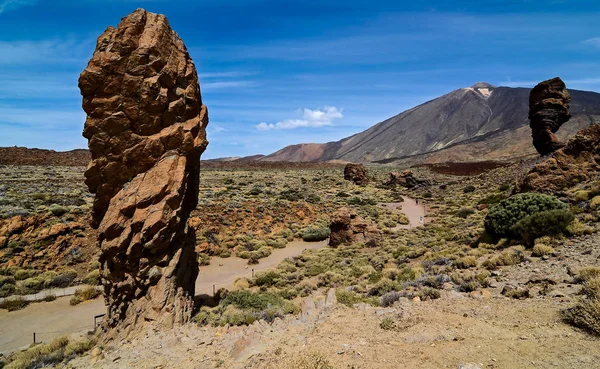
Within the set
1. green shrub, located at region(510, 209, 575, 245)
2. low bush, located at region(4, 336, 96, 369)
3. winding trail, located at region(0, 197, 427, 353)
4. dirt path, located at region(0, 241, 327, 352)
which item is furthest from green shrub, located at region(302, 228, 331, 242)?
low bush, located at region(4, 336, 96, 369)

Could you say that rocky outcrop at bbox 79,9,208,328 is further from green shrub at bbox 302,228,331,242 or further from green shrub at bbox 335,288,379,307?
green shrub at bbox 302,228,331,242

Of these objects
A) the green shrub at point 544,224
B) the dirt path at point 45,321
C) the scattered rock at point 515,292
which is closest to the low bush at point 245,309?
the dirt path at point 45,321

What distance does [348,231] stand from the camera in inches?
845

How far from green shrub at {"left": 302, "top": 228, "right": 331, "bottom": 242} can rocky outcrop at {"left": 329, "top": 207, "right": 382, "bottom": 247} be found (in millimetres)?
2810

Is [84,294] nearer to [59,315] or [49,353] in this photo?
[59,315]

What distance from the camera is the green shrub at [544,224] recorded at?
11.4m

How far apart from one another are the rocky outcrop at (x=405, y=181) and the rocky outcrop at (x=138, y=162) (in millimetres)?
49989

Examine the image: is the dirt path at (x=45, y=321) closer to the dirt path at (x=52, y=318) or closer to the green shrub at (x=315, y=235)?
the dirt path at (x=52, y=318)

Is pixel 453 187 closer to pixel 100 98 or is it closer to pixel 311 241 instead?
pixel 311 241

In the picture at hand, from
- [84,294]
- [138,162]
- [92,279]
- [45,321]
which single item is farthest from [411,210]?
[45,321]

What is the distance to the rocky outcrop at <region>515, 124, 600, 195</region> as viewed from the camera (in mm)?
19594

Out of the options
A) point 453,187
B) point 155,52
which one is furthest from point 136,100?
point 453,187

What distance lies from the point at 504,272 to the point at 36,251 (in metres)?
22.2

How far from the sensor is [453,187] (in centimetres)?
4822
